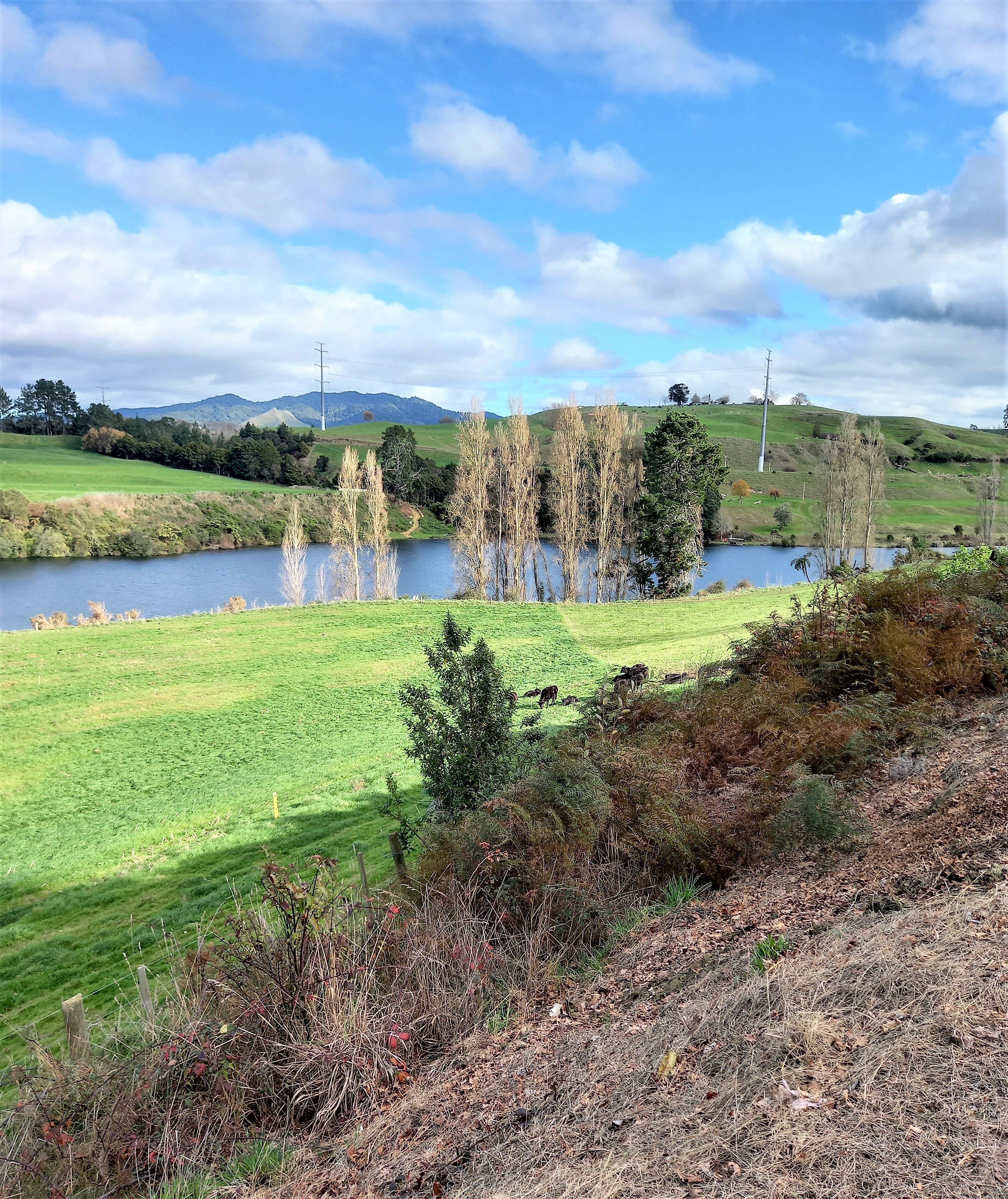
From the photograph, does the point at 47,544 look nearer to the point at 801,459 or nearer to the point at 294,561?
the point at 294,561

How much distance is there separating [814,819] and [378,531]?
3840 cm

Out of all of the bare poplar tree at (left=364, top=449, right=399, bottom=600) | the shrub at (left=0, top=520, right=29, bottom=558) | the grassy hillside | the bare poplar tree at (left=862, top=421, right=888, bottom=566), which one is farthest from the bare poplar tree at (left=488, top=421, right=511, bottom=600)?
the shrub at (left=0, top=520, right=29, bottom=558)

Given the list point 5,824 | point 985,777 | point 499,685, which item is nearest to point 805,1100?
point 985,777

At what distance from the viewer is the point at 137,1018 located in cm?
526

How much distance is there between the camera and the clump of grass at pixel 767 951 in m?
3.91

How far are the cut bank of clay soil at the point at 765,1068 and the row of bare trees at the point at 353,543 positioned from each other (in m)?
37.2

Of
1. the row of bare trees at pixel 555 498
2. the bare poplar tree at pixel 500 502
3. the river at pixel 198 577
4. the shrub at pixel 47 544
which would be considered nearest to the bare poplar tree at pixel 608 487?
the row of bare trees at pixel 555 498

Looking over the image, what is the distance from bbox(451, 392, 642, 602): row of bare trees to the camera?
144 ft

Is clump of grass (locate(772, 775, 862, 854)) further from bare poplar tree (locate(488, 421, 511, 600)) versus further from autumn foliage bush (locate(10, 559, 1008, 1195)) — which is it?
bare poplar tree (locate(488, 421, 511, 600))

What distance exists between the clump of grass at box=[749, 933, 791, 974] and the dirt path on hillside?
79.9m

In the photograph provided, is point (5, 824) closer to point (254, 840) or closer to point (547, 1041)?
point (254, 840)

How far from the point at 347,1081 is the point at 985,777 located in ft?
15.7

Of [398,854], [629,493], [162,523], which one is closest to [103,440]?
[162,523]

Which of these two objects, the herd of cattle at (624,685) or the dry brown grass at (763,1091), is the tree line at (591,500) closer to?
the herd of cattle at (624,685)
